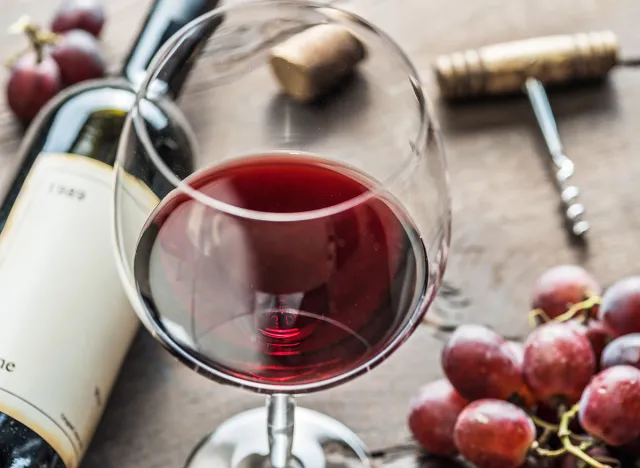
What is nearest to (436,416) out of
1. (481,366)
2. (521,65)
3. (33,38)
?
(481,366)

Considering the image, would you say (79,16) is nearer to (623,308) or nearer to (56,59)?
(56,59)

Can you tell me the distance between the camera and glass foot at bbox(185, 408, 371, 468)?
2.22 feet

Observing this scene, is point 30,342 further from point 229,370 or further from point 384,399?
point 384,399

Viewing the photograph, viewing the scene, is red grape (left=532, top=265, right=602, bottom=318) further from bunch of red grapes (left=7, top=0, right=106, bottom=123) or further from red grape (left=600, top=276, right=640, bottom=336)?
bunch of red grapes (left=7, top=0, right=106, bottom=123)

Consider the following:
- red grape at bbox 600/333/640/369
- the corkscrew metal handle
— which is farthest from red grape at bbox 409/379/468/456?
the corkscrew metal handle

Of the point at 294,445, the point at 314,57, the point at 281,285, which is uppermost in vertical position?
the point at 314,57

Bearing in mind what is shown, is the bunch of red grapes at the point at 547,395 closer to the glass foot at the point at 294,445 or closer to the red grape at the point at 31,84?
the glass foot at the point at 294,445

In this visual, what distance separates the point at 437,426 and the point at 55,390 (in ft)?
0.87

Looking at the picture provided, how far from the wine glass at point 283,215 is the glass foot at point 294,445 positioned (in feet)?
0.29

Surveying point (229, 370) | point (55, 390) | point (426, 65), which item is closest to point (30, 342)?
point (55, 390)

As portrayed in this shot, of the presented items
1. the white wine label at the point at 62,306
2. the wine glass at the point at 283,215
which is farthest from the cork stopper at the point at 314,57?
the white wine label at the point at 62,306

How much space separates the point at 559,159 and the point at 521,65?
11cm

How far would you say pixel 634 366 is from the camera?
1.95 ft

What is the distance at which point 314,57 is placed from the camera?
1.63ft
